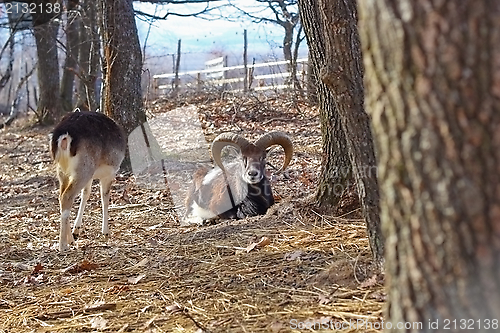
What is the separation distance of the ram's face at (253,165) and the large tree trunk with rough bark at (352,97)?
12.6 ft

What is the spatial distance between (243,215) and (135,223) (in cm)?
153

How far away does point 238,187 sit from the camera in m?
9.46

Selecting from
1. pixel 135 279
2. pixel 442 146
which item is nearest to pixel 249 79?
pixel 135 279

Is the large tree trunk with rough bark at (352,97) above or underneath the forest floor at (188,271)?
above

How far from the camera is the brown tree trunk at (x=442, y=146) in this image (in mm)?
2311

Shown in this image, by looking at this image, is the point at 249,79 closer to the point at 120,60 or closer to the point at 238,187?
the point at 120,60

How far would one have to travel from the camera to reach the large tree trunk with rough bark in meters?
4.73

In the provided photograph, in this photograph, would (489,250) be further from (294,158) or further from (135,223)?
(294,158)

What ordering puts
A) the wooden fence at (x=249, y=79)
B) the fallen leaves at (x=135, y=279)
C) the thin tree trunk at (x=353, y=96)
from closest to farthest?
the thin tree trunk at (x=353, y=96), the fallen leaves at (x=135, y=279), the wooden fence at (x=249, y=79)

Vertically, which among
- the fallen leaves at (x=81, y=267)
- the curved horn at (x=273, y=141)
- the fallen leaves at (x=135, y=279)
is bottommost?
the fallen leaves at (x=81, y=267)

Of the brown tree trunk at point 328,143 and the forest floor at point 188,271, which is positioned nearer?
the forest floor at point 188,271

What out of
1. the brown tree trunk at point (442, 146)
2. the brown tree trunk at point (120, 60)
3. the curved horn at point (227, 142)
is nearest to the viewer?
the brown tree trunk at point (442, 146)

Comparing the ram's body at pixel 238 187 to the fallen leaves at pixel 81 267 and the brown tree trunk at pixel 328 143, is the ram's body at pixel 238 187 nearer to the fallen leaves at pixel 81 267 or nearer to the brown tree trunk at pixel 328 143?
the brown tree trunk at pixel 328 143

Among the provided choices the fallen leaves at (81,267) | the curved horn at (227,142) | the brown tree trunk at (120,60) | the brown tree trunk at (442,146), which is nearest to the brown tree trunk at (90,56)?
the brown tree trunk at (120,60)
